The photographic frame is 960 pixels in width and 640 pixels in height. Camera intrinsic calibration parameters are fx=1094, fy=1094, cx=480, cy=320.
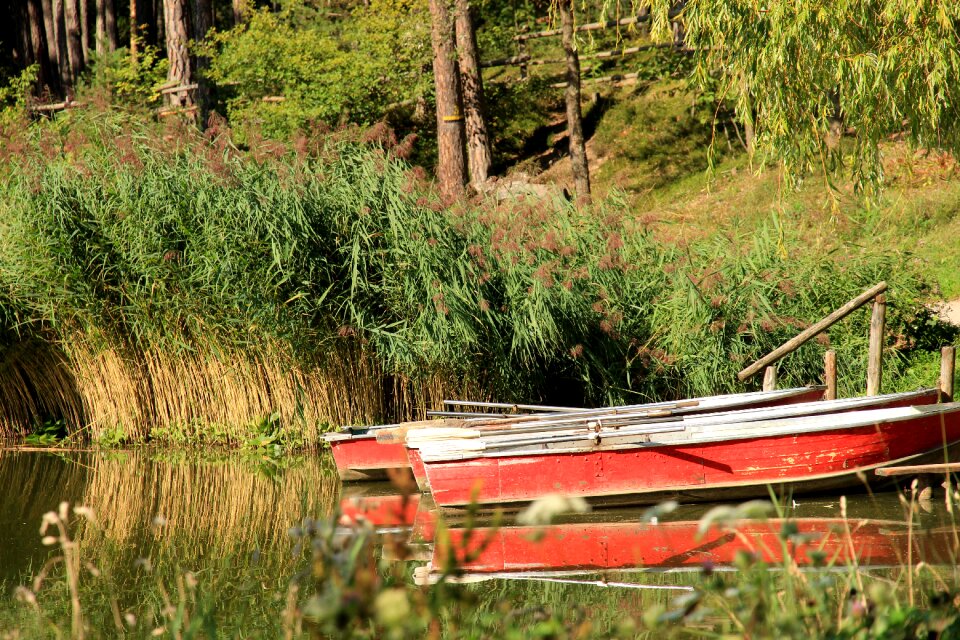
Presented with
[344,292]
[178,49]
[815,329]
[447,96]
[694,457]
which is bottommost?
[694,457]

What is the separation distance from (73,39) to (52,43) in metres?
3.39

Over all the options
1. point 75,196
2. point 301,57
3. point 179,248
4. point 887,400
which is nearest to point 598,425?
point 887,400

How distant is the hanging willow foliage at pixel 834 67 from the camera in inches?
305

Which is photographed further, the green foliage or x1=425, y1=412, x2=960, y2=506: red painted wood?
the green foliage

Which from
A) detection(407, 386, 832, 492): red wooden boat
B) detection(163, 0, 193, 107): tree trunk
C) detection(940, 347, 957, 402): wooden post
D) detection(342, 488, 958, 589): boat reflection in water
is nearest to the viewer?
detection(342, 488, 958, 589): boat reflection in water

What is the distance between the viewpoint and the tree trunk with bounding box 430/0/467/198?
1645 centimetres

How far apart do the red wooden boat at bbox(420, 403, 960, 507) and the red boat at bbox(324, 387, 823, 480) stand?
0.96 meters

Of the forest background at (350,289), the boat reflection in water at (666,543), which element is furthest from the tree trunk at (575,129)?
the boat reflection in water at (666,543)

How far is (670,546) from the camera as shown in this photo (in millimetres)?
7129

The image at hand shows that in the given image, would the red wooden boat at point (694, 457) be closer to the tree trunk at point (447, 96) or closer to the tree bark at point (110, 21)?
the tree trunk at point (447, 96)

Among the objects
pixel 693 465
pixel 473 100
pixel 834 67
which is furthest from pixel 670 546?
pixel 473 100

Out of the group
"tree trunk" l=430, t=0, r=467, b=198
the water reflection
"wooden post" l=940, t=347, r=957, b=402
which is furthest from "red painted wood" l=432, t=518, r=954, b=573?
"tree trunk" l=430, t=0, r=467, b=198

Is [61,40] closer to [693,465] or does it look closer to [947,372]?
[693,465]

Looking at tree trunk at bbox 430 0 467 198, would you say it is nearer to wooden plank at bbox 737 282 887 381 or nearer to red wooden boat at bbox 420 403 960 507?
wooden plank at bbox 737 282 887 381
